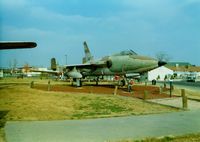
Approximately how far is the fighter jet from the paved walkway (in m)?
14.5

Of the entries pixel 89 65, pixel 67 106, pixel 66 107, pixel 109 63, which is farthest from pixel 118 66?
pixel 66 107

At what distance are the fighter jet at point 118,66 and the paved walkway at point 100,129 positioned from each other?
1454 centimetres

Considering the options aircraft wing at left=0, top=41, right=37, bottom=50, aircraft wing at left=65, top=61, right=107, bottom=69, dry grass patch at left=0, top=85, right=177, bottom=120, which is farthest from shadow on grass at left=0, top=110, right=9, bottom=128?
aircraft wing at left=65, top=61, right=107, bottom=69

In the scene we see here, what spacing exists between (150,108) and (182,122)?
442cm

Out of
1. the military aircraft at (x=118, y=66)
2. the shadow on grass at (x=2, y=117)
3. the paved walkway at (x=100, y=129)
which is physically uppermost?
the military aircraft at (x=118, y=66)

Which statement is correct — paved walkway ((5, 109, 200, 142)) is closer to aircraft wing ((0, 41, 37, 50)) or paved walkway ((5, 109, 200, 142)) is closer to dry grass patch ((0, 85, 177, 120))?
dry grass patch ((0, 85, 177, 120))

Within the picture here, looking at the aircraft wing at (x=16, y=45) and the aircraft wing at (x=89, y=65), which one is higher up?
the aircraft wing at (x=16, y=45)

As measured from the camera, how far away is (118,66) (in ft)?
102

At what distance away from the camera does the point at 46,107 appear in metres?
16.7

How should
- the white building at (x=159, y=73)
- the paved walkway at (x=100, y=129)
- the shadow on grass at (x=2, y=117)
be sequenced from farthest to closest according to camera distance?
the white building at (x=159, y=73), the shadow on grass at (x=2, y=117), the paved walkway at (x=100, y=129)

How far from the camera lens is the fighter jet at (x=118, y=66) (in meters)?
Answer: 29.6

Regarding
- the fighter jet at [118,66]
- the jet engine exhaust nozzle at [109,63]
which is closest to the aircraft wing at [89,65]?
the fighter jet at [118,66]

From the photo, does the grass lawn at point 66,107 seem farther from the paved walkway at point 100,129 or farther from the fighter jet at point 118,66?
the fighter jet at point 118,66

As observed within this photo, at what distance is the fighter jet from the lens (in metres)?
29.6
